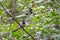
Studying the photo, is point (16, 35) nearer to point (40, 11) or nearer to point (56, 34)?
point (56, 34)

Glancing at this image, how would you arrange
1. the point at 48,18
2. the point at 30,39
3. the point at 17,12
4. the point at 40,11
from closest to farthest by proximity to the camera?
the point at 48,18
the point at 30,39
the point at 40,11
the point at 17,12

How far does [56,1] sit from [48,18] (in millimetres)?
139

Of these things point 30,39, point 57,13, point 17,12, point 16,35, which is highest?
point 57,13

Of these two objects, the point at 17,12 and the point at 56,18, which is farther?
the point at 17,12

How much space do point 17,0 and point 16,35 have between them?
0.89 metres

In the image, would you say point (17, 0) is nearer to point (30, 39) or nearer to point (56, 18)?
point (30, 39)

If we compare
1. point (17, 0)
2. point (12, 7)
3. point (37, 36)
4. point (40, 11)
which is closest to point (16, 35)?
point (37, 36)

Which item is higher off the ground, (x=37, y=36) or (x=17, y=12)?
(x=37, y=36)

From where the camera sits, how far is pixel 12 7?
7.98 feet

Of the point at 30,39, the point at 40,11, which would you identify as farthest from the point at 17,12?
the point at 30,39

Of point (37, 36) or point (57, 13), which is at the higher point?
point (57, 13)

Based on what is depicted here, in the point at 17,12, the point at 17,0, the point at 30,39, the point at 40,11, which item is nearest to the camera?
the point at 30,39

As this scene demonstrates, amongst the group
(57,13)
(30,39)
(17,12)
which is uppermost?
→ (57,13)

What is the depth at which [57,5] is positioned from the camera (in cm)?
140
